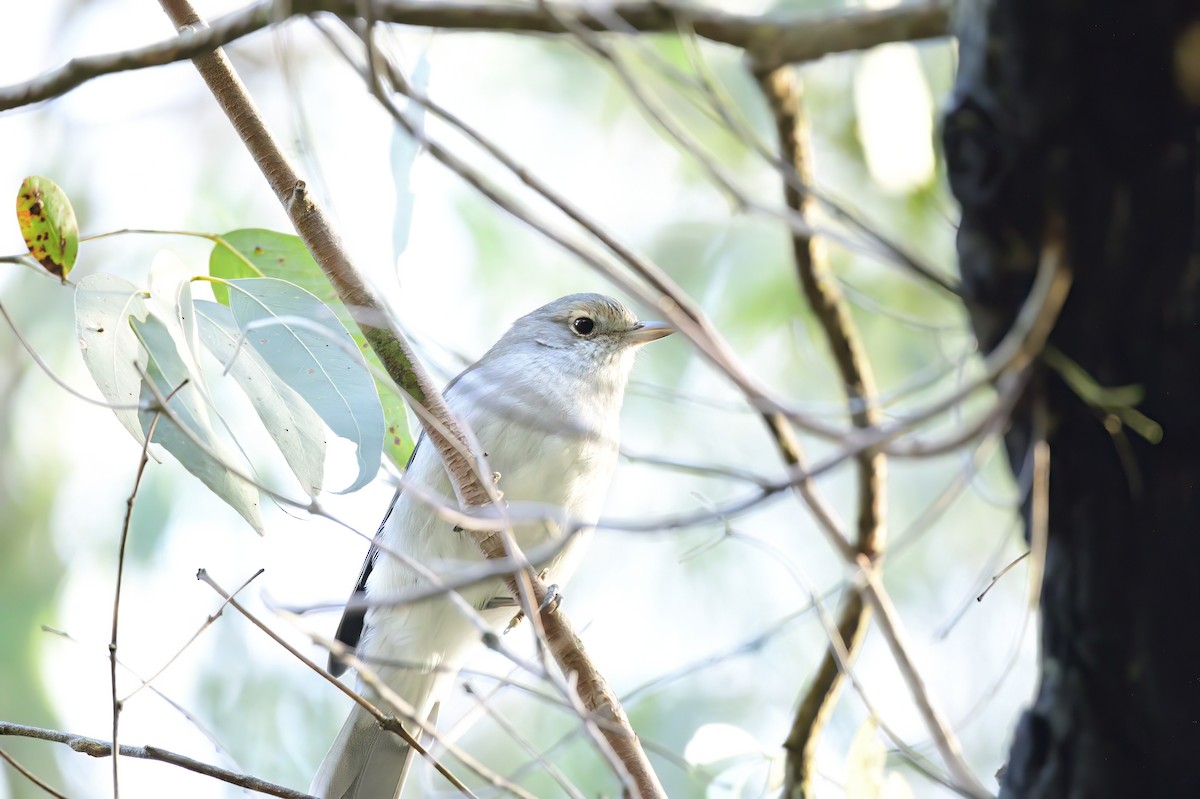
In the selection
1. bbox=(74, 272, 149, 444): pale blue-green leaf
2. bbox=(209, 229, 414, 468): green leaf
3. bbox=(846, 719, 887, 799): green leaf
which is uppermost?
bbox=(209, 229, 414, 468): green leaf

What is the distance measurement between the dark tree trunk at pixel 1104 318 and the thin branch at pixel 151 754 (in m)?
1.20

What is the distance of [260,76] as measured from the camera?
634cm

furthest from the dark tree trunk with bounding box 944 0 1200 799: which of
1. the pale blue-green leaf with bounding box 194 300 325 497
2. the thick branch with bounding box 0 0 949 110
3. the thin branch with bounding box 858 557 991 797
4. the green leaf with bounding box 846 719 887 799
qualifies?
the pale blue-green leaf with bounding box 194 300 325 497

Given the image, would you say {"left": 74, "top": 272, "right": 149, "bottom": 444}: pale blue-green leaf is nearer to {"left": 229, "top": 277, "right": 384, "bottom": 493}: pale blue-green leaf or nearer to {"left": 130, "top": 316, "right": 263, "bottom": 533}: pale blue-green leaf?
{"left": 130, "top": 316, "right": 263, "bottom": 533}: pale blue-green leaf

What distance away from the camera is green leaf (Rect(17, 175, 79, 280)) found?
1.87 metres

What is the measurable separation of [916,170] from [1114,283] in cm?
172

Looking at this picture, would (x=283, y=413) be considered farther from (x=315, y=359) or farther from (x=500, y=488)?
(x=500, y=488)

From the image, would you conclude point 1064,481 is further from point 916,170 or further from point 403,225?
point 916,170

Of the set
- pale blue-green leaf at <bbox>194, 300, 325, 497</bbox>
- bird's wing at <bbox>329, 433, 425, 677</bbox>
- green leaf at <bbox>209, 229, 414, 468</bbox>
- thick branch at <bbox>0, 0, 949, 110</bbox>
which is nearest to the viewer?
thick branch at <bbox>0, 0, 949, 110</bbox>

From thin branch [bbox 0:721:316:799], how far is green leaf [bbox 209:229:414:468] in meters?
0.80

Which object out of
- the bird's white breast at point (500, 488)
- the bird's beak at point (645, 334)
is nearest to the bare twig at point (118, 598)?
the bird's white breast at point (500, 488)

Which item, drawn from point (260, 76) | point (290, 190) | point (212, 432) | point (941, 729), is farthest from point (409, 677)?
point (260, 76)

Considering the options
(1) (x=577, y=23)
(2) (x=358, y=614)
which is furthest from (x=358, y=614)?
(1) (x=577, y=23)

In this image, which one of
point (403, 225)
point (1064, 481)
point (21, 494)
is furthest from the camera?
point (21, 494)
